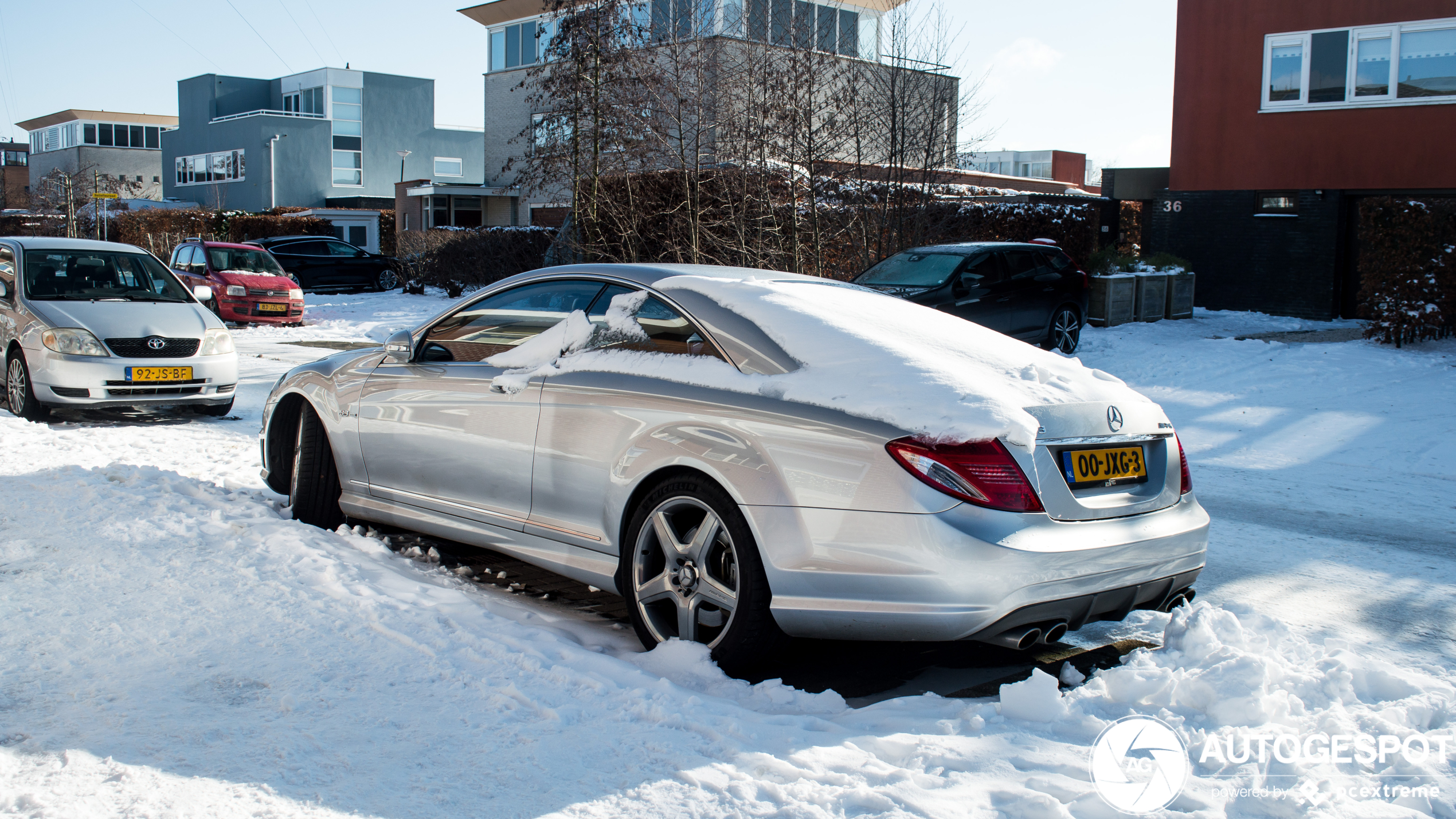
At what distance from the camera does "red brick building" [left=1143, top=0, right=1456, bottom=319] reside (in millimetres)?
19484

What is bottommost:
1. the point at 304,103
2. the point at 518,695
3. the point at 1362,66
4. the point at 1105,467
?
the point at 518,695

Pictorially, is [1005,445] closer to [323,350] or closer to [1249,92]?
[323,350]

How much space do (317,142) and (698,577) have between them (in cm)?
6150

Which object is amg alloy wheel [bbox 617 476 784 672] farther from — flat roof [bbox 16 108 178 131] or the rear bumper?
flat roof [bbox 16 108 178 131]

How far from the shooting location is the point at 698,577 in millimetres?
4145

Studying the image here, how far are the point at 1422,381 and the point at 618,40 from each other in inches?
524

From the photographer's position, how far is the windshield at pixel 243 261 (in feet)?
72.7

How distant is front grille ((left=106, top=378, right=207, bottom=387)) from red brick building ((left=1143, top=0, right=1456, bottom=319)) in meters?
18.7

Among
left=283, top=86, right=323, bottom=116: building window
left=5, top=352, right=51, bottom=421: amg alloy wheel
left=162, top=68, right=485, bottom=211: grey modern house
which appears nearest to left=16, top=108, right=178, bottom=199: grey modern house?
left=162, top=68, right=485, bottom=211: grey modern house

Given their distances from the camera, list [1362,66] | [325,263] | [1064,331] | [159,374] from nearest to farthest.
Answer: [159,374]
[1064,331]
[1362,66]
[325,263]

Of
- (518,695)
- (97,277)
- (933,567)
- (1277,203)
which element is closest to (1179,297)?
(1277,203)

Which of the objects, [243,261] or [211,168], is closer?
[243,261]

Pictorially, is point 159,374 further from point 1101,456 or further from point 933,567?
point 1101,456

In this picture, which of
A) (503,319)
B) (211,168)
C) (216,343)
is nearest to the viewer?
(503,319)
